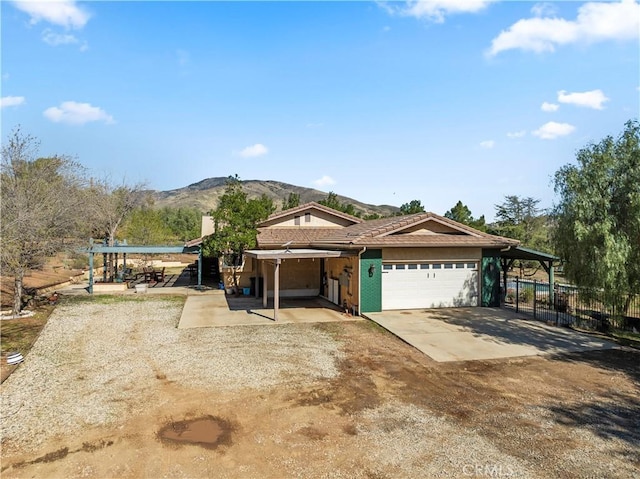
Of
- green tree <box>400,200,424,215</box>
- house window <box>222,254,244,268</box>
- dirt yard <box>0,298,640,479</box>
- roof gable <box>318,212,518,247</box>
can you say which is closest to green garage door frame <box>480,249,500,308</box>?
roof gable <box>318,212,518,247</box>

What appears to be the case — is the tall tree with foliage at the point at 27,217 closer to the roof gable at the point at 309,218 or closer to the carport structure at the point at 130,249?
the carport structure at the point at 130,249

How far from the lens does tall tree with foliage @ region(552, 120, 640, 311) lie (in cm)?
1081

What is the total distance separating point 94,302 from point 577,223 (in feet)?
63.3

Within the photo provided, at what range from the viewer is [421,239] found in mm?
15594

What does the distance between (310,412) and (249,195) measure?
147m

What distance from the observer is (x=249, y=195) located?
150250mm

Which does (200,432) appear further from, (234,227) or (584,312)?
(234,227)

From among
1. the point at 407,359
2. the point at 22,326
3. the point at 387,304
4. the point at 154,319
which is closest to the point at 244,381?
the point at 407,359

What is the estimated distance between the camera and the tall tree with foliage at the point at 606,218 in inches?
426

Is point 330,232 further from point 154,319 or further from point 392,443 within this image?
point 392,443

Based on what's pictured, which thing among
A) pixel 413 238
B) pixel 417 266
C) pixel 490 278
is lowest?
pixel 490 278

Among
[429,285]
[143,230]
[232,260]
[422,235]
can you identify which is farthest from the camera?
[143,230]

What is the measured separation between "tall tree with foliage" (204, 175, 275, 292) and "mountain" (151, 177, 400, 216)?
342 ft

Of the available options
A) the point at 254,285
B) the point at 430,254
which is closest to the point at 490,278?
the point at 430,254
